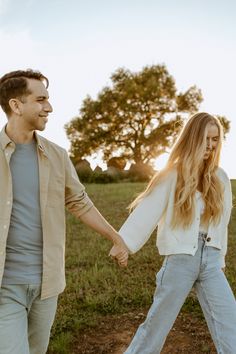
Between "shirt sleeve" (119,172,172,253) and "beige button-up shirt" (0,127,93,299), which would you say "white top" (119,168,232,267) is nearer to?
"shirt sleeve" (119,172,172,253)

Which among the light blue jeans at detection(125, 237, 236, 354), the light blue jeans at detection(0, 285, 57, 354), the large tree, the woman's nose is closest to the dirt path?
the light blue jeans at detection(125, 237, 236, 354)

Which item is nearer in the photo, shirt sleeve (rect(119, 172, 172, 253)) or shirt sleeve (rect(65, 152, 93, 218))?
shirt sleeve (rect(65, 152, 93, 218))

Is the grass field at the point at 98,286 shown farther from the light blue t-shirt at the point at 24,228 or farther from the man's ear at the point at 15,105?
the man's ear at the point at 15,105

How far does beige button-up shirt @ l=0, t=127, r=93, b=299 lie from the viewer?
3.40 m

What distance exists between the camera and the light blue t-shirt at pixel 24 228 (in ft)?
11.1

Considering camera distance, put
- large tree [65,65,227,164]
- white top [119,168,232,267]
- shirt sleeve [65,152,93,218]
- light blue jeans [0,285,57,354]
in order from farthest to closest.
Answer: large tree [65,65,227,164], white top [119,168,232,267], shirt sleeve [65,152,93,218], light blue jeans [0,285,57,354]

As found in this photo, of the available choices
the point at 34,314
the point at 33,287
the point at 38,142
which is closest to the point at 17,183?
the point at 38,142

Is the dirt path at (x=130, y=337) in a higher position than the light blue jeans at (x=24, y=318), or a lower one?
lower

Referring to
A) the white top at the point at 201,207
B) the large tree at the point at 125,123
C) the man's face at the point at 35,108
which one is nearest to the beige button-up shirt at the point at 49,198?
the man's face at the point at 35,108

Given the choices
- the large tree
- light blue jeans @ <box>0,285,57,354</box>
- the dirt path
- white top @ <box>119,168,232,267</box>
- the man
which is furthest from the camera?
the large tree

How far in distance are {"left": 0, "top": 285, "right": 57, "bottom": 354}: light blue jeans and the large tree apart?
126 ft

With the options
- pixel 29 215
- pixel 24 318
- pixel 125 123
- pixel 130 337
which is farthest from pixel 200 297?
pixel 125 123

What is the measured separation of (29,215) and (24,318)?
0.68 metres

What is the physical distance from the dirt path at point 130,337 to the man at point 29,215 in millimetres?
2029
